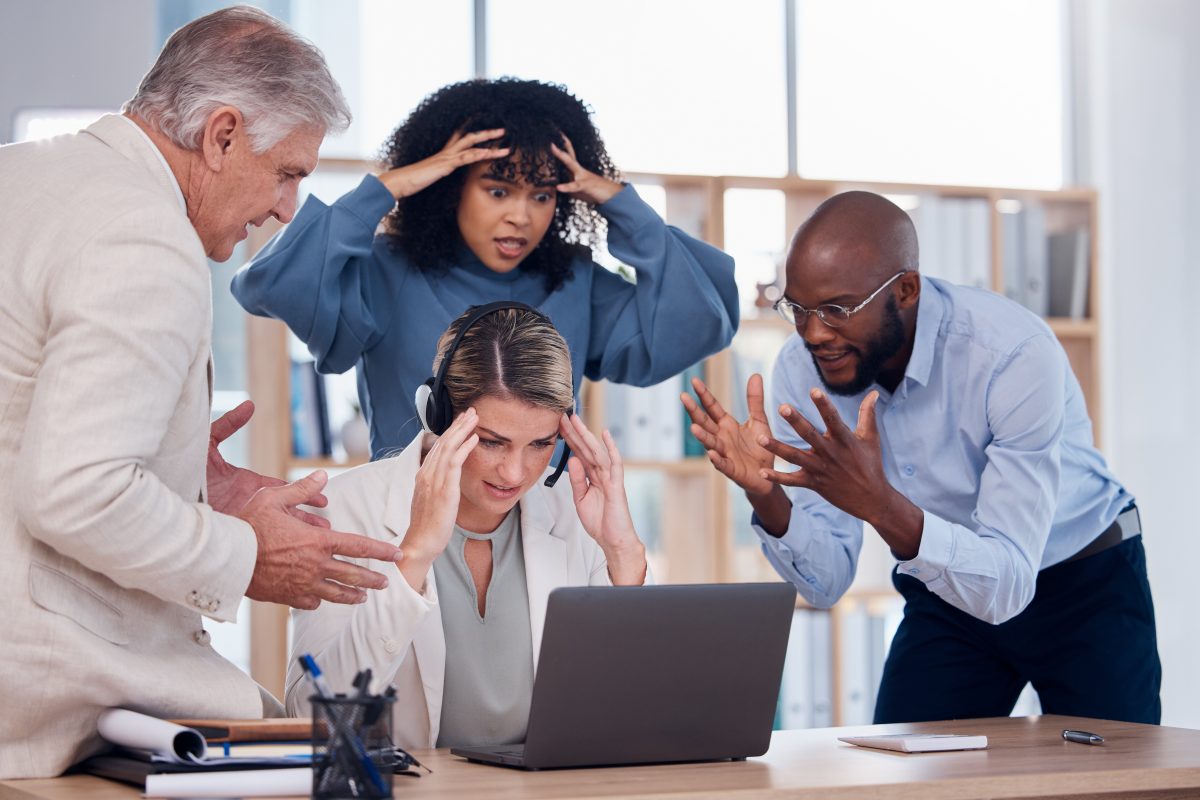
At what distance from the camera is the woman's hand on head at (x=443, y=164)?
8.35 feet

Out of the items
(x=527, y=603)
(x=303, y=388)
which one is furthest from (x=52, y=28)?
(x=527, y=603)

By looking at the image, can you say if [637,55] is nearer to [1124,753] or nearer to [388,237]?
[388,237]

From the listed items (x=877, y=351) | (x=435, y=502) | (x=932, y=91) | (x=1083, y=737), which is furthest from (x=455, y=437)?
(x=932, y=91)

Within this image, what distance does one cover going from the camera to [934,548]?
2.32m

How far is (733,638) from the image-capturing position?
1.69 meters

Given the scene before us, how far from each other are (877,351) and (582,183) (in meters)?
0.65

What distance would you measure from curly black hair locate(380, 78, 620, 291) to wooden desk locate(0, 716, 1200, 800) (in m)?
1.11

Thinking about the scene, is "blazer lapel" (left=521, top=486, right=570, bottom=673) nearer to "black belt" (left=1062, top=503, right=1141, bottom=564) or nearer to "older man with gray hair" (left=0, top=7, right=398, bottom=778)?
"older man with gray hair" (left=0, top=7, right=398, bottom=778)

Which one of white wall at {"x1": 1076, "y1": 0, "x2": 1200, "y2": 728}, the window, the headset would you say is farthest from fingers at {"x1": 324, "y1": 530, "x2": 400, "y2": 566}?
white wall at {"x1": 1076, "y1": 0, "x2": 1200, "y2": 728}

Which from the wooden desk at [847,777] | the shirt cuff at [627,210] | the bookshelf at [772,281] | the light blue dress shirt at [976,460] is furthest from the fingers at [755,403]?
the bookshelf at [772,281]

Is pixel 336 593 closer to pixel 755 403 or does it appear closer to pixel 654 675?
pixel 654 675

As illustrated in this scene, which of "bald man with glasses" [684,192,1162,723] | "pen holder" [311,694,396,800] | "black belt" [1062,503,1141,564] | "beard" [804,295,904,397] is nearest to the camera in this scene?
"pen holder" [311,694,396,800]

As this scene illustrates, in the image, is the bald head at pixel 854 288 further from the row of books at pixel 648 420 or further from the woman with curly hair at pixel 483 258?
the row of books at pixel 648 420

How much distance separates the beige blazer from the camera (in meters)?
1.42
